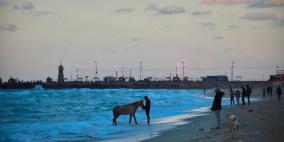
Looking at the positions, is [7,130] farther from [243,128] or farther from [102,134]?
[243,128]

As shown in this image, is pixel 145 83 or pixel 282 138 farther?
pixel 145 83

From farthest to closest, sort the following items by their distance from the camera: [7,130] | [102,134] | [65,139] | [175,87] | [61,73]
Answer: [175,87] < [61,73] < [7,130] < [102,134] < [65,139]

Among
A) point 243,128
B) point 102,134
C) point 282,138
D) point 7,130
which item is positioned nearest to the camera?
point 282,138

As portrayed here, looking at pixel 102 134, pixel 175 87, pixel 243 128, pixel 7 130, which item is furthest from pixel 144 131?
pixel 175 87

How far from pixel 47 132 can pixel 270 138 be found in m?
10.0

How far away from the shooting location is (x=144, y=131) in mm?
19203

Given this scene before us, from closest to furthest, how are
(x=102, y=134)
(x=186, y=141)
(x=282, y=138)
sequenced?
(x=282, y=138) < (x=186, y=141) < (x=102, y=134)

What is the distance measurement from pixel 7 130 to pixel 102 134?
4.57 metres

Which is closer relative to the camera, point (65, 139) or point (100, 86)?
point (65, 139)

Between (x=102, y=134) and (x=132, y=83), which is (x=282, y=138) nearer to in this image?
(x=102, y=134)

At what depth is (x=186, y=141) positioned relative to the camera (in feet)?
46.6

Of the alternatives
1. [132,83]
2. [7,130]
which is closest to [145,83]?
[132,83]

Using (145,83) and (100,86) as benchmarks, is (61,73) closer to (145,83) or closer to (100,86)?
(100,86)

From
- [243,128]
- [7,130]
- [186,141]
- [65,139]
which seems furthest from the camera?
[7,130]
